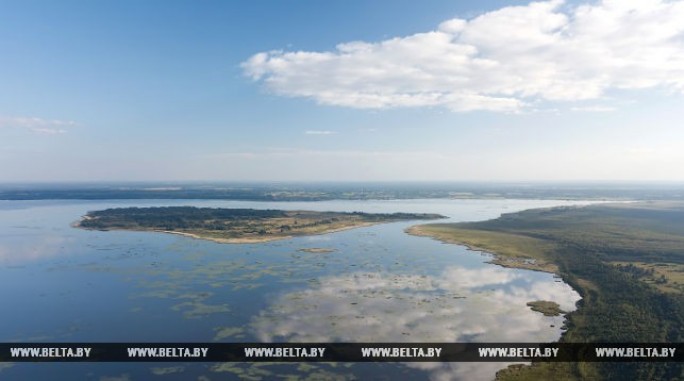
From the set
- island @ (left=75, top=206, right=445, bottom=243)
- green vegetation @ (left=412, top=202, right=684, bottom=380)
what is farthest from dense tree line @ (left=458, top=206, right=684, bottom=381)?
island @ (left=75, top=206, right=445, bottom=243)

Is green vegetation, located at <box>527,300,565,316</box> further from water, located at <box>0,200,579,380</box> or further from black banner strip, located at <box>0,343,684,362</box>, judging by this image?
black banner strip, located at <box>0,343,684,362</box>

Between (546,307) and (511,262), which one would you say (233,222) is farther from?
(546,307)

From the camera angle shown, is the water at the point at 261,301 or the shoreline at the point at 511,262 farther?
the shoreline at the point at 511,262

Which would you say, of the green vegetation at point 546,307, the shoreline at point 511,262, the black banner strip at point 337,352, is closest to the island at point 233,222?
the shoreline at point 511,262

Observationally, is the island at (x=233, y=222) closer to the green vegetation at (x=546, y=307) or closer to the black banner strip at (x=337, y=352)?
the black banner strip at (x=337, y=352)

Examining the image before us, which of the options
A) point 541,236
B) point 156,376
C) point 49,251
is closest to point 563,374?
point 156,376

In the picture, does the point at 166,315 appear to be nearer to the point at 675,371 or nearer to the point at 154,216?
the point at 675,371
